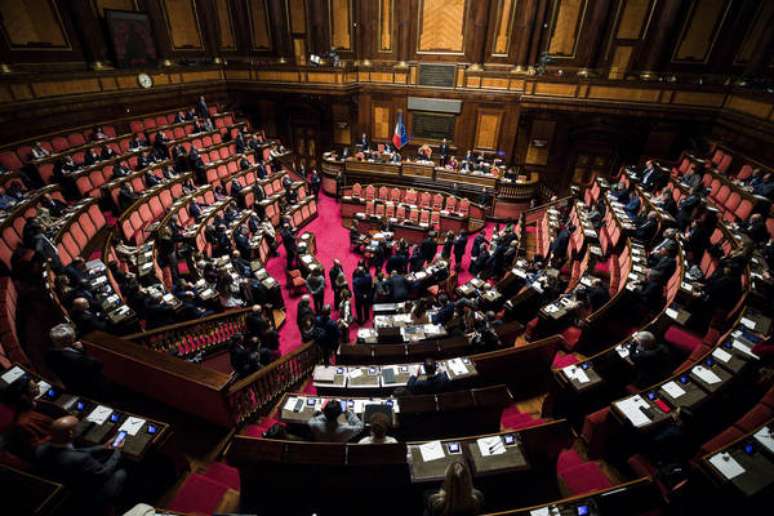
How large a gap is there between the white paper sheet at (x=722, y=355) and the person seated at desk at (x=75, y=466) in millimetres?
6523

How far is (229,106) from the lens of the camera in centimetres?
1650

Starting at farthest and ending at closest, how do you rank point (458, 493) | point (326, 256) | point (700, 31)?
point (700, 31)
point (326, 256)
point (458, 493)

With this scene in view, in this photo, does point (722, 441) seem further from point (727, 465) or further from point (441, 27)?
point (441, 27)

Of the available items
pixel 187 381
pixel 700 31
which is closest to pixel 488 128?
pixel 700 31

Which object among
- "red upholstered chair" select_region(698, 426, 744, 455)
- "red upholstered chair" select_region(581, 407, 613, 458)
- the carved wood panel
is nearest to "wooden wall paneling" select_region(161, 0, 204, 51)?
the carved wood panel

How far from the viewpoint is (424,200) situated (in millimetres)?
12805

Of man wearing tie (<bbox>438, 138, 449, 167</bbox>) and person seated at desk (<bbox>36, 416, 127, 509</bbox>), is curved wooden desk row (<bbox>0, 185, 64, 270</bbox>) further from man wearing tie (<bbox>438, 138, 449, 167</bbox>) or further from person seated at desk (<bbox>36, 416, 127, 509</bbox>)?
man wearing tie (<bbox>438, 138, 449, 167</bbox>)

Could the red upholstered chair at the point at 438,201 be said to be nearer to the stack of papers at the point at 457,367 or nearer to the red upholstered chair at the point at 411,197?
the red upholstered chair at the point at 411,197

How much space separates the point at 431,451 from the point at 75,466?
3.07 meters

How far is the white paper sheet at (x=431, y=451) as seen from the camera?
3544mm

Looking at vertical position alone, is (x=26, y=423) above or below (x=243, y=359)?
above

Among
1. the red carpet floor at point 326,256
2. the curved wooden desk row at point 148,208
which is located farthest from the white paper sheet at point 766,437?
the curved wooden desk row at point 148,208

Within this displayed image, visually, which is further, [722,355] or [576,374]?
[576,374]

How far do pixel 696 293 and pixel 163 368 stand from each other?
747cm
